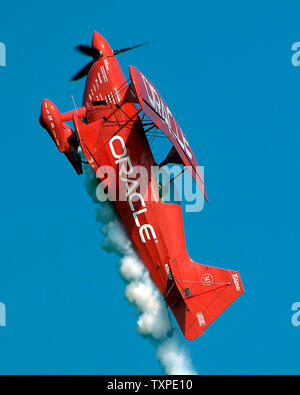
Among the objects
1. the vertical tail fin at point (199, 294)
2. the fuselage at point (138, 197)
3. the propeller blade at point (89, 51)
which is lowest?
the vertical tail fin at point (199, 294)

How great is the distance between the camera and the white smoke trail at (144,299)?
30.8m

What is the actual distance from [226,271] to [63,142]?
22.9 feet

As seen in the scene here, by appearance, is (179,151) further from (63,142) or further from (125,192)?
(63,142)

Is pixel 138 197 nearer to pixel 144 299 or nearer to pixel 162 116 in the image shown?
pixel 162 116

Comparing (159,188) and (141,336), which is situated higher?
(159,188)

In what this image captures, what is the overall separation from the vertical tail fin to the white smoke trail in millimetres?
582

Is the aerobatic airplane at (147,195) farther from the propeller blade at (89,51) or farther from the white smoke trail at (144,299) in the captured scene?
the propeller blade at (89,51)

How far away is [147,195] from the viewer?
102ft

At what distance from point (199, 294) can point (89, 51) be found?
30.8 feet

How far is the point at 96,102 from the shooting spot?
3216cm

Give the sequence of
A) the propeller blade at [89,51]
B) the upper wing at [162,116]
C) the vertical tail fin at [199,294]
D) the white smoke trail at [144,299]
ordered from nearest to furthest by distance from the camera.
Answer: the upper wing at [162,116], the vertical tail fin at [199,294], the white smoke trail at [144,299], the propeller blade at [89,51]

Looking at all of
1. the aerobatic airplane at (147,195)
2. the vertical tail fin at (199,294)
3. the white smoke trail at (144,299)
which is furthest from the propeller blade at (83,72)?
the vertical tail fin at (199,294)

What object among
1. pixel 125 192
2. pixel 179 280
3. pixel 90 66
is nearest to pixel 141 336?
pixel 179 280
